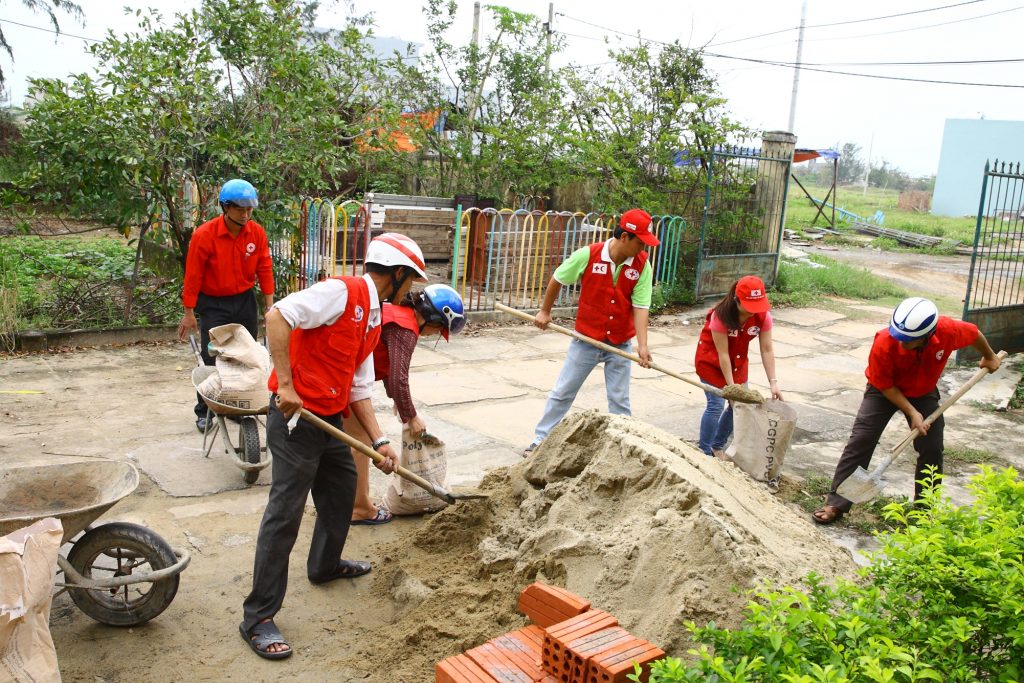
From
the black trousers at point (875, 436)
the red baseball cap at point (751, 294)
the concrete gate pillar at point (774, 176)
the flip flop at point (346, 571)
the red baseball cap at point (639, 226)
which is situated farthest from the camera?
the concrete gate pillar at point (774, 176)

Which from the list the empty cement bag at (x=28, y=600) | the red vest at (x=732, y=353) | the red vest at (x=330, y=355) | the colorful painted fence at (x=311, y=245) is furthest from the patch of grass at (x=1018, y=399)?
the empty cement bag at (x=28, y=600)

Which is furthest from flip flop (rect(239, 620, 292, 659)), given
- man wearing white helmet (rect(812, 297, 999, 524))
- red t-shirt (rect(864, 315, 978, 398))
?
red t-shirt (rect(864, 315, 978, 398))

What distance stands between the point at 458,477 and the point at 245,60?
233 inches

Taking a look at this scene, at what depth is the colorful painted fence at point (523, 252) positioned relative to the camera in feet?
35.2

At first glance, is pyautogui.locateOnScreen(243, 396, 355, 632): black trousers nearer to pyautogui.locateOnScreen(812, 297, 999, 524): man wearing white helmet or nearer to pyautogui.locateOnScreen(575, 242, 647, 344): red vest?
pyautogui.locateOnScreen(575, 242, 647, 344): red vest

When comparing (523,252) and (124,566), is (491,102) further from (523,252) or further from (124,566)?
→ (124,566)

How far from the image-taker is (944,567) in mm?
2479

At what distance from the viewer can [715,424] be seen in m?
6.00

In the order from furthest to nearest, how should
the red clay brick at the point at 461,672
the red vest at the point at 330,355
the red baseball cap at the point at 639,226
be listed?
the red baseball cap at the point at 639,226 → the red vest at the point at 330,355 → the red clay brick at the point at 461,672

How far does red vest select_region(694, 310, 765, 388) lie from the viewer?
575 centimetres

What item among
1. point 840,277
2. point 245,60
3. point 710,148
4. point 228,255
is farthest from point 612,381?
point 840,277

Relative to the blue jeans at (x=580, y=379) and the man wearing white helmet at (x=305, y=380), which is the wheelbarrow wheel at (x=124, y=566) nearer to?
the man wearing white helmet at (x=305, y=380)

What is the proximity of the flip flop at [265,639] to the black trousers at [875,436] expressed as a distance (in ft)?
11.7

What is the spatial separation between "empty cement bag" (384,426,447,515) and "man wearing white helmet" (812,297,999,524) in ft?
8.13
